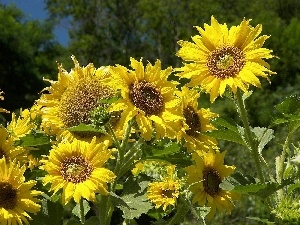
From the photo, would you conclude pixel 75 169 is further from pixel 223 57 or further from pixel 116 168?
pixel 223 57

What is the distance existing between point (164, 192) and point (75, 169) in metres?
0.25

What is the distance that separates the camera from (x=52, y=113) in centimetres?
125

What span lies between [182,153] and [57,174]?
0.24 metres

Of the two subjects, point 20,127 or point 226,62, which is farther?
point 20,127

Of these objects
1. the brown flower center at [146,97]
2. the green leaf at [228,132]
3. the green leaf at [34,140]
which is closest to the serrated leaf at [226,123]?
the green leaf at [228,132]

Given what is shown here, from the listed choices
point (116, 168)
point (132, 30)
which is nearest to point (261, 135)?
point (116, 168)

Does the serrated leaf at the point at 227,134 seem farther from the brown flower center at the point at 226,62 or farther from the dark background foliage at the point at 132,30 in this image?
the dark background foliage at the point at 132,30

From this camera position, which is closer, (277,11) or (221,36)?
(221,36)

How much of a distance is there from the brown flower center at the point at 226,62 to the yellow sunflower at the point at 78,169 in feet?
0.82

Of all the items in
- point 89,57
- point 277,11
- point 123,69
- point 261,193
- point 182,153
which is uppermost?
point 277,11

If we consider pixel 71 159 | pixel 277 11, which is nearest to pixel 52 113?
pixel 71 159

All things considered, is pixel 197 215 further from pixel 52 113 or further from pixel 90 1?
pixel 90 1

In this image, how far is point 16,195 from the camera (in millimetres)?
1157

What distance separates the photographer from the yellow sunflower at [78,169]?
1.10 meters
